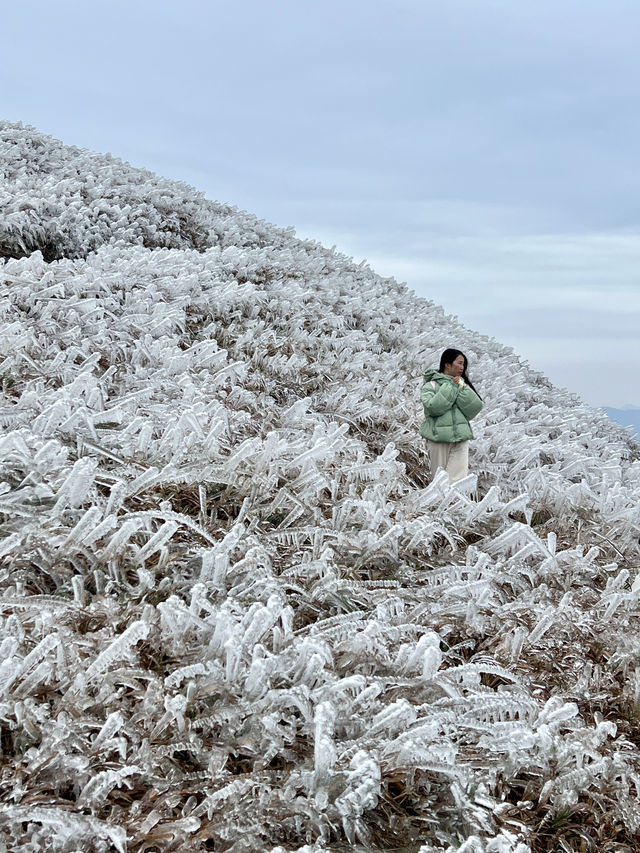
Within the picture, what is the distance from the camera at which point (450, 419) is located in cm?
734

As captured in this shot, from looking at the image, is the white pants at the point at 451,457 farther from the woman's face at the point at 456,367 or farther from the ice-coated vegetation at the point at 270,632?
the woman's face at the point at 456,367

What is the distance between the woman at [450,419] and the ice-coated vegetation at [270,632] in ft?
1.20

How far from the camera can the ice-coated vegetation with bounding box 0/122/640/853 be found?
2312 millimetres

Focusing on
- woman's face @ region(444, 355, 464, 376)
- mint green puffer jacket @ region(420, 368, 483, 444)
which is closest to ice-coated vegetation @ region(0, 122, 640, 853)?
mint green puffer jacket @ region(420, 368, 483, 444)

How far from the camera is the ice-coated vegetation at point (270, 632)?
2312 millimetres

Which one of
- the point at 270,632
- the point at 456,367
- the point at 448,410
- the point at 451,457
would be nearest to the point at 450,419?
the point at 448,410

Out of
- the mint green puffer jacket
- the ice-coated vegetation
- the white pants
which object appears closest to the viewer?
the ice-coated vegetation

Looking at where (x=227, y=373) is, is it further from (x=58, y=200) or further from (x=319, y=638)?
(x=58, y=200)

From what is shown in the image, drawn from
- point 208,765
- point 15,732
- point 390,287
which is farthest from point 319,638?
point 390,287

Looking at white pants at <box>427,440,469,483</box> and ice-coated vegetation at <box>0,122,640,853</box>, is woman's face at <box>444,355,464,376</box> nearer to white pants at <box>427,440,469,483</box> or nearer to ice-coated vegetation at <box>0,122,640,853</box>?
white pants at <box>427,440,469,483</box>

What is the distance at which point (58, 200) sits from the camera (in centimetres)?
1300

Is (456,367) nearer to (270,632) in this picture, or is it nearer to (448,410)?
(448,410)

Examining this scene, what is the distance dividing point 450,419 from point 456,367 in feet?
1.93

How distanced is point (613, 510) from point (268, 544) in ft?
13.3
